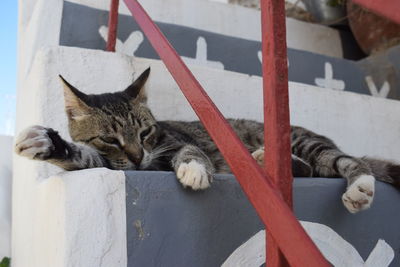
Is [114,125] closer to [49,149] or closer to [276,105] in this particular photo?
[49,149]

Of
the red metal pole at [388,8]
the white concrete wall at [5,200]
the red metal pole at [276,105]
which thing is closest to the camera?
the red metal pole at [388,8]

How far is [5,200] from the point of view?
3895mm

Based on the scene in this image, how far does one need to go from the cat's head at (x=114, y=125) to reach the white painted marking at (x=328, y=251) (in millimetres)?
642

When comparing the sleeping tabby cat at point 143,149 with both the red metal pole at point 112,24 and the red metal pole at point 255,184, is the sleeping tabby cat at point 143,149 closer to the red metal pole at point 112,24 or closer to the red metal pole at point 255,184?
the red metal pole at point 255,184

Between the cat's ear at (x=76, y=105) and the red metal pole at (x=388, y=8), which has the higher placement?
the cat's ear at (x=76, y=105)

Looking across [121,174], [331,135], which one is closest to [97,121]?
[121,174]

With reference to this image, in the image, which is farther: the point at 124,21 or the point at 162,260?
the point at 124,21

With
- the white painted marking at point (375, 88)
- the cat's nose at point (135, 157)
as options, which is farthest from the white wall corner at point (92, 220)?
the white painted marking at point (375, 88)

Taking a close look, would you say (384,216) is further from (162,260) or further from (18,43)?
(18,43)

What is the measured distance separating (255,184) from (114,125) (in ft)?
3.55

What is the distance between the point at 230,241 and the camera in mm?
1500

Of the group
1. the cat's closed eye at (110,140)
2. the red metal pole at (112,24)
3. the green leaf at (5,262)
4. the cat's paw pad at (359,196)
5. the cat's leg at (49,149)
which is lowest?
the green leaf at (5,262)

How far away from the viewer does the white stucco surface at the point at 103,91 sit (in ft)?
4.58

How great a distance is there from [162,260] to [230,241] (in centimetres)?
26
